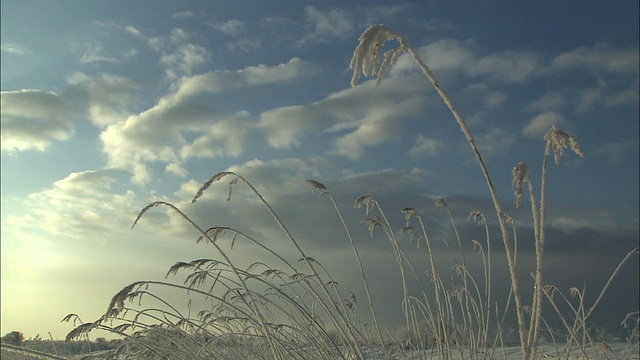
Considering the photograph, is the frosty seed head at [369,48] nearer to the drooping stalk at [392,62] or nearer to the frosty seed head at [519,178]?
the drooping stalk at [392,62]

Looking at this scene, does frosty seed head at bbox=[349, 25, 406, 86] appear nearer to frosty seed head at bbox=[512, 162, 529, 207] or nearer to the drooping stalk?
the drooping stalk

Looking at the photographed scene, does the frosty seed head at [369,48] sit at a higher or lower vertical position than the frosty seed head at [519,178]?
higher

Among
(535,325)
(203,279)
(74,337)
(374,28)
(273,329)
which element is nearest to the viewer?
(374,28)

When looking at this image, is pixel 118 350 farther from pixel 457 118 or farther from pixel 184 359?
pixel 457 118

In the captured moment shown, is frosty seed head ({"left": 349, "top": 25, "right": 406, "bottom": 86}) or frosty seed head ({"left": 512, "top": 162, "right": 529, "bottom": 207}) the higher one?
frosty seed head ({"left": 349, "top": 25, "right": 406, "bottom": 86})

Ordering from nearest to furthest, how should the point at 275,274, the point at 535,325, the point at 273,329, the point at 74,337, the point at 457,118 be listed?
1. the point at 457,118
2. the point at 535,325
3. the point at 74,337
4. the point at 273,329
5. the point at 275,274

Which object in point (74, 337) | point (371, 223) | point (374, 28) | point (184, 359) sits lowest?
point (184, 359)

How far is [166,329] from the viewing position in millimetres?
5418

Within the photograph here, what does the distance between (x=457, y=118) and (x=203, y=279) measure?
113 inches

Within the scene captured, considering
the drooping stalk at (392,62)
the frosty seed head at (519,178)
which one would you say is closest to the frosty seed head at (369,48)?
the drooping stalk at (392,62)

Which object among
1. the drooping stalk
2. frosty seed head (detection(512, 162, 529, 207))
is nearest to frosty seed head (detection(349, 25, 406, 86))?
the drooping stalk

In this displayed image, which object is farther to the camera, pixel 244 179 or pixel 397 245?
pixel 397 245

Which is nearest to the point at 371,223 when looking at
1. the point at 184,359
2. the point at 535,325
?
the point at 184,359

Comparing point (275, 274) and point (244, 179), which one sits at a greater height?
point (244, 179)
